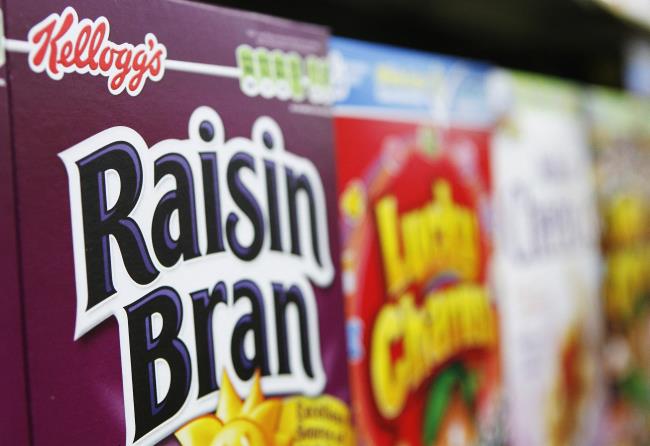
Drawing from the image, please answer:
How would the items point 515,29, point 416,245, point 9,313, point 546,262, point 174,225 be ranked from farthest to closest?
point 515,29
point 546,262
point 416,245
point 174,225
point 9,313

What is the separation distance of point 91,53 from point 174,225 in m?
0.19

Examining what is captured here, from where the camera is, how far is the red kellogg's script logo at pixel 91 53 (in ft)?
2.42

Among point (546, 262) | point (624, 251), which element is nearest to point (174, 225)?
point (546, 262)

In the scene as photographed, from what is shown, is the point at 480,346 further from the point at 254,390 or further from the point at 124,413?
the point at 124,413

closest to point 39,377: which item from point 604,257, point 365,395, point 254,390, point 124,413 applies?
point 124,413

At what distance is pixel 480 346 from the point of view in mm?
1324

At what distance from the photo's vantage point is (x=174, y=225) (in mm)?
846

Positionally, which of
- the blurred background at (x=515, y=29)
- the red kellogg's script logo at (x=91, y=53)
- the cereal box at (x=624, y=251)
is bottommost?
the cereal box at (x=624, y=251)

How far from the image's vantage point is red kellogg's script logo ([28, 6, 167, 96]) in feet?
2.42

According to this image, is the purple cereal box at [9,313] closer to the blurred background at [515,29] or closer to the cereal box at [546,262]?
the blurred background at [515,29]

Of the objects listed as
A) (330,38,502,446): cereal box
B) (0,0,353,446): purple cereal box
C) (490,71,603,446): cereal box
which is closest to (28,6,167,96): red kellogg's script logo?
(0,0,353,446): purple cereal box

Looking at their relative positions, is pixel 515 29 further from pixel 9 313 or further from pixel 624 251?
pixel 9 313

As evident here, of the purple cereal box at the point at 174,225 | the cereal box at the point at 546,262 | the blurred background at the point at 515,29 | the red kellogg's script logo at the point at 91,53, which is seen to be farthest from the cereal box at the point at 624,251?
the red kellogg's script logo at the point at 91,53

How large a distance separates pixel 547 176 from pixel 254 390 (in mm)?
838
